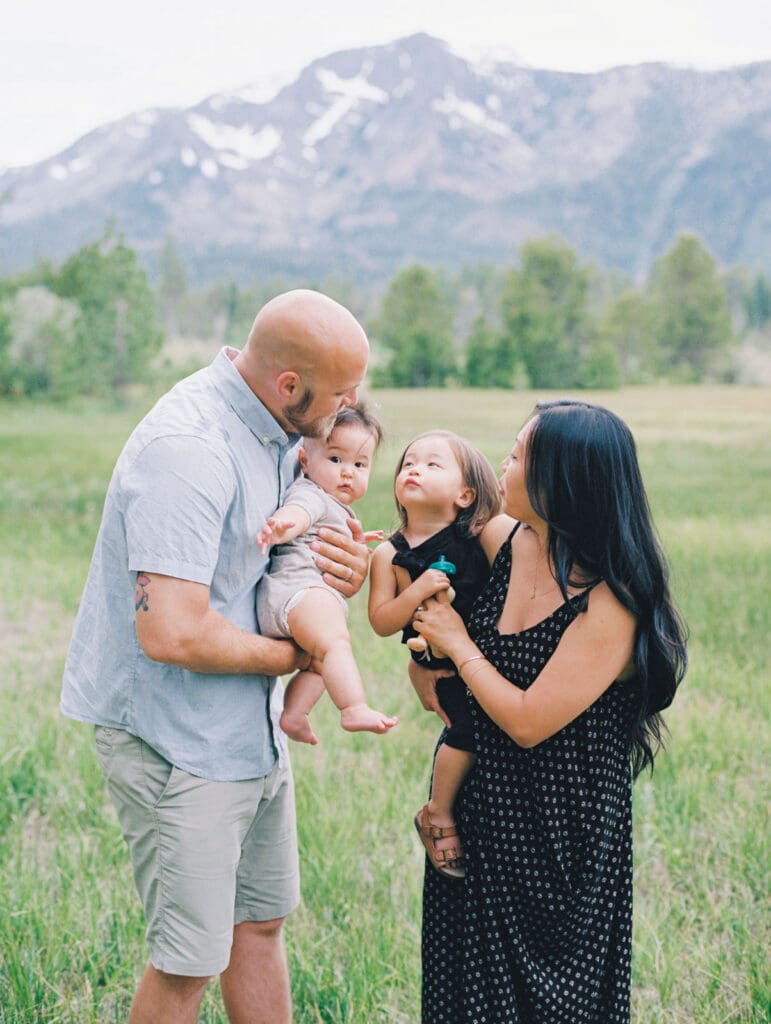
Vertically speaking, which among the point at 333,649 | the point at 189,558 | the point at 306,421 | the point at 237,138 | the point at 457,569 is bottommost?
the point at 333,649

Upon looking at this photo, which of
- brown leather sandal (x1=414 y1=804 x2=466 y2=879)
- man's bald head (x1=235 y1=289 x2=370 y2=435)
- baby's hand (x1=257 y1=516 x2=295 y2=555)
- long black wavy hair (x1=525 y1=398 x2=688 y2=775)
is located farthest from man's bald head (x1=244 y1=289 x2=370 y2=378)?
brown leather sandal (x1=414 y1=804 x2=466 y2=879)

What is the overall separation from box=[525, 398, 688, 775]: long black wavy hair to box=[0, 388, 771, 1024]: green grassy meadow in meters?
0.67

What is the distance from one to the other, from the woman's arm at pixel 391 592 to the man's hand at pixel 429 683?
0.10 meters

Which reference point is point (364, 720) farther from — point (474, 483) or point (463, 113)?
point (463, 113)

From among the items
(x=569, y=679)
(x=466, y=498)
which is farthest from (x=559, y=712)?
(x=466, y=498)

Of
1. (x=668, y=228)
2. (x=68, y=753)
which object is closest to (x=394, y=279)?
(x=668, y=228)

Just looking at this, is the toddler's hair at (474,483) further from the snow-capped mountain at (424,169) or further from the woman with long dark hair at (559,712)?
the snow-capped mountain at (424,169)

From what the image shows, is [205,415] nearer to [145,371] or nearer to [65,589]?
[65,589]

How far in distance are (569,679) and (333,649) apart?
0.46 meters

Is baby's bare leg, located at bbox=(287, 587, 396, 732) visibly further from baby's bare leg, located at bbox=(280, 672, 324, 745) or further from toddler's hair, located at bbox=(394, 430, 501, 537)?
toddler's hair, located at bbox=(394, 430, 501, 537)

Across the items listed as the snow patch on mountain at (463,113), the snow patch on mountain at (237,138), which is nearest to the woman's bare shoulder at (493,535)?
the snow patch on mountain at (237,138)

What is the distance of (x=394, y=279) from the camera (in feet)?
136

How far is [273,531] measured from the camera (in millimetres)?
2029

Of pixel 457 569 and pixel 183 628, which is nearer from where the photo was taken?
pixel 183 628
